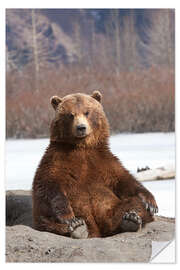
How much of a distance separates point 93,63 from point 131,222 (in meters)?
2.08

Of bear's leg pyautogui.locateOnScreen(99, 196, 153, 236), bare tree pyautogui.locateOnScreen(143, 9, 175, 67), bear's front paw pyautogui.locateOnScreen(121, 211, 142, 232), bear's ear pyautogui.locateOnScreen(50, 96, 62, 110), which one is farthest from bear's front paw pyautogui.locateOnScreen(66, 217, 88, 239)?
bare tree pyautogui.locateOnScreen(143, 9, 175, 67)

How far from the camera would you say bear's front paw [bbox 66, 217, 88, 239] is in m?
4.16

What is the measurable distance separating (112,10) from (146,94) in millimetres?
989

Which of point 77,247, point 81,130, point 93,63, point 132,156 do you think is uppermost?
point 93,63

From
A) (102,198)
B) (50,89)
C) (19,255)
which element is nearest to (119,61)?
(50,89)

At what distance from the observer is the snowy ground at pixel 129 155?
16.8ft

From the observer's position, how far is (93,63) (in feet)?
18.4

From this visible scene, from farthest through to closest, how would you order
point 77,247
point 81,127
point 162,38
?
point 162,38
point 81,127
point 77,247

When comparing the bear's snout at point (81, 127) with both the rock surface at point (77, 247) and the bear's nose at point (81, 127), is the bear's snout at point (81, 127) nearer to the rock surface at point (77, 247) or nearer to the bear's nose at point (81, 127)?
the bear's nose at point (81, 127)

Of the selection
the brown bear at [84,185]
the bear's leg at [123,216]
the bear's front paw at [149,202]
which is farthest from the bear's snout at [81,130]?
the bear's front paw at [149,202]

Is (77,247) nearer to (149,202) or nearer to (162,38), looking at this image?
(149,202)

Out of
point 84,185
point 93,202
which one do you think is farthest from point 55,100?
point 93,202

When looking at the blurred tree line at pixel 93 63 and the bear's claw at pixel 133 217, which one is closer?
the bear's claw at pixel 133 217

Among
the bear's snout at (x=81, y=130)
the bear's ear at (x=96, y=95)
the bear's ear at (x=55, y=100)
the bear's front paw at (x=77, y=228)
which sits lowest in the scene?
the bear's front paw at (x=77, y=228)
